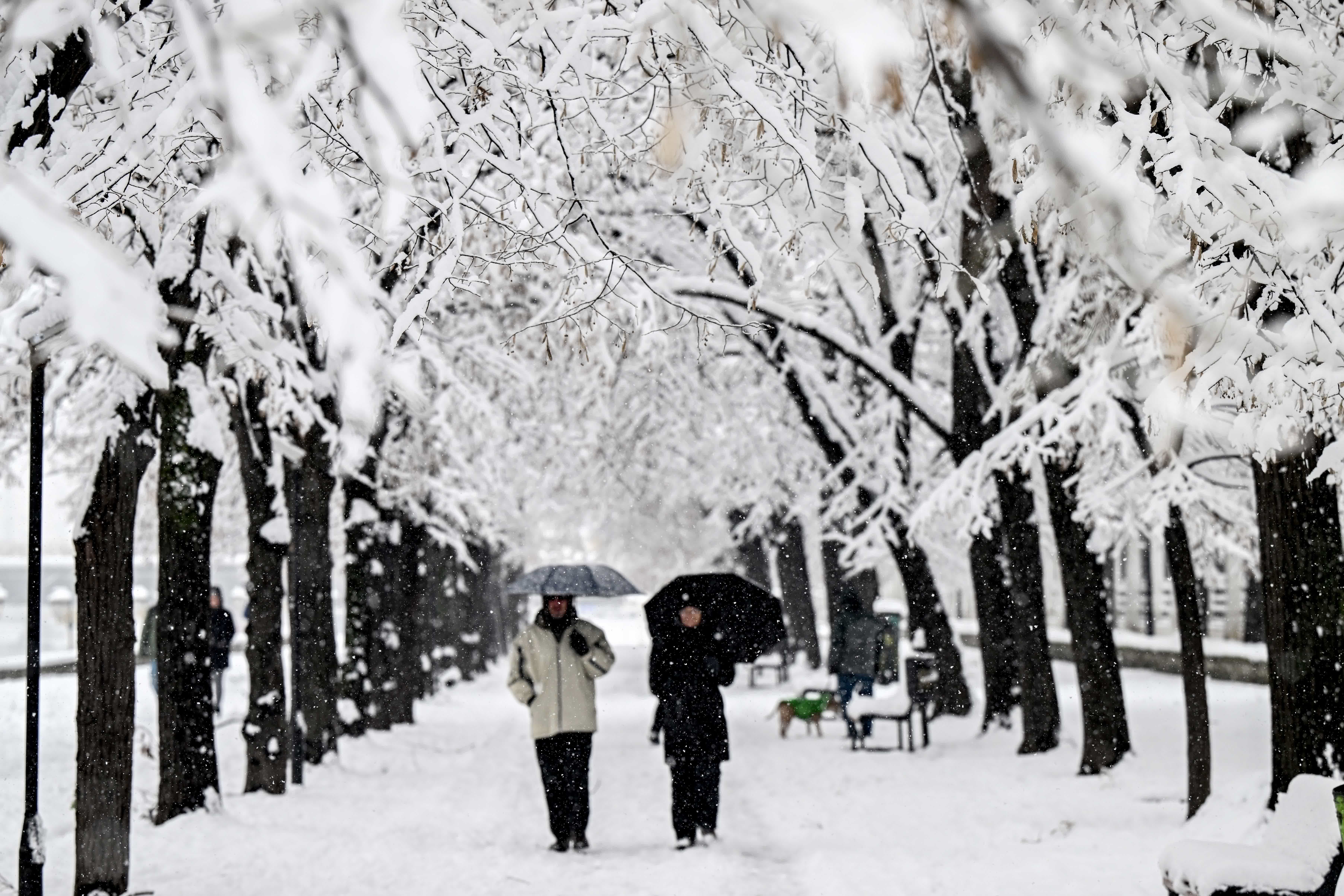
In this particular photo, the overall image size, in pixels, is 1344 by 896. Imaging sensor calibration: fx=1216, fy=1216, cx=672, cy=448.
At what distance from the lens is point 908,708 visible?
13320 millimetres

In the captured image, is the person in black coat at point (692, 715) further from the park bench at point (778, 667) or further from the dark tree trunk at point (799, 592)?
the dark tree trunk at point (799, 592)

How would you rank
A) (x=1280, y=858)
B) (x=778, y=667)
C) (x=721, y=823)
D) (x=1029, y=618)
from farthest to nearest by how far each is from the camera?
(x=778, y=667), (x=1029, y=618), (x=721, y=823), (x=1280, y=858)

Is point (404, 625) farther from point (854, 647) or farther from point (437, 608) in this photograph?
point (437, 608)

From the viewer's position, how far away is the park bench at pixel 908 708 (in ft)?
44.0

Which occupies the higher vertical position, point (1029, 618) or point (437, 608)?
point (1029, 618)

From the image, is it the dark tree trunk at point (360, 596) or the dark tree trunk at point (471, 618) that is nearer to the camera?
the dark tree trunk at point (360, 596)

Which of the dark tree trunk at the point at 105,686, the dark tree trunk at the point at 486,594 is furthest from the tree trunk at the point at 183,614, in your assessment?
the dark tree trunk at the point at 486,594

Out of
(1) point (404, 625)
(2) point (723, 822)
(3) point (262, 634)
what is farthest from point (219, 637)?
(2) point (723, 822)

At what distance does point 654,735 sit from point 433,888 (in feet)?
20.4

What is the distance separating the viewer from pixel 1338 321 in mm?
4941

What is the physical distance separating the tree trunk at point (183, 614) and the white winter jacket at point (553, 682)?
213 cm

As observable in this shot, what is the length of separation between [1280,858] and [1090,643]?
572cm

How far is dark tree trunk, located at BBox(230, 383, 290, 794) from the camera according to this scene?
1004cm

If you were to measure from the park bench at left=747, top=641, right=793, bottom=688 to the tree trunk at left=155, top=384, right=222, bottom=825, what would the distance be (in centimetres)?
1672
